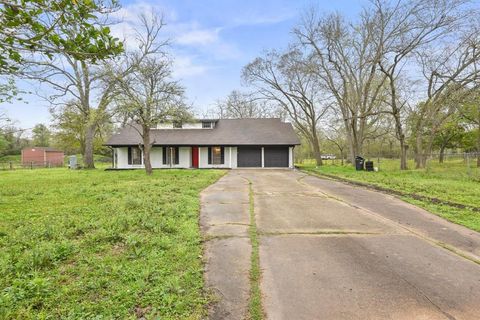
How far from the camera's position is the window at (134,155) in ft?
83.2

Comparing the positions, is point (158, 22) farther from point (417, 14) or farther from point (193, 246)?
point (193, 246)

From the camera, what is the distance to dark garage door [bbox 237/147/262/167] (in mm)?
25359

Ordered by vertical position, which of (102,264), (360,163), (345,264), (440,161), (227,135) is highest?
(227,135)

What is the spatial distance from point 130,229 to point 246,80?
23.9 m

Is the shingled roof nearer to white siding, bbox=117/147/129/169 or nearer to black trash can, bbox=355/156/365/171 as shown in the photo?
white siding, bbox=117/147/129/169

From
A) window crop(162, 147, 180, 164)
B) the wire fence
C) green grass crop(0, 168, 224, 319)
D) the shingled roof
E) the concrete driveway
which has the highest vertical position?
the shingled roof

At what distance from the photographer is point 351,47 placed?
72.4 ft

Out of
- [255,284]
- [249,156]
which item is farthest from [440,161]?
[255,284]

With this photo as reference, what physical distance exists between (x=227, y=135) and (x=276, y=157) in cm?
484

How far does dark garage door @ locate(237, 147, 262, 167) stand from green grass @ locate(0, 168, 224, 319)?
18635 mm

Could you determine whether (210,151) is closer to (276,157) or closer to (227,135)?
(227,135)

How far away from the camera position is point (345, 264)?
3791 mm

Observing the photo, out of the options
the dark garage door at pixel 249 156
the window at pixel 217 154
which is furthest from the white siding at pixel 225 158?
the dark garage door at pixel 249 156

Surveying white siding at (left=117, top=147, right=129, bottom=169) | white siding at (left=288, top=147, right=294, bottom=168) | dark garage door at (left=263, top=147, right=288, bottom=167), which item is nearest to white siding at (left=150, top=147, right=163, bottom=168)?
white siding at (left=117, top=147, right=129, bottom=169)
